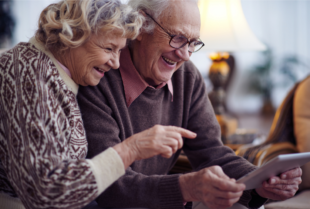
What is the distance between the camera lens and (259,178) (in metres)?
0.97

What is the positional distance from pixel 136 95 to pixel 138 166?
28 cm

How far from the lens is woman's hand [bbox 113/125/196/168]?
863 millimetres

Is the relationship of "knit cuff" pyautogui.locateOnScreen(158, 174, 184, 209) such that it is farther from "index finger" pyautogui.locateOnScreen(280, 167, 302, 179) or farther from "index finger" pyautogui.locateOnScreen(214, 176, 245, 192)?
"index finger" pyautogui.locateOnScreen(280, 167, 302, 179)

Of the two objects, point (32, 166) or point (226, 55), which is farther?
point (226, 55)

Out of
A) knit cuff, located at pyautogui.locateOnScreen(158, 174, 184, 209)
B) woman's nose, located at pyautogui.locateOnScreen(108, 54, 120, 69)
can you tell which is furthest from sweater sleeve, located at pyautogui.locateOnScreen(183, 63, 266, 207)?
woman's nose, located at pyautogui.locateOnScreen(108, 54, 120, 69)

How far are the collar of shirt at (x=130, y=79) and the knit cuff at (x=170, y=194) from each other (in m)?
0.35

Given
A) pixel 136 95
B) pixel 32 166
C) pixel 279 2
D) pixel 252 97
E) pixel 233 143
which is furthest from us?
pixel 252 97

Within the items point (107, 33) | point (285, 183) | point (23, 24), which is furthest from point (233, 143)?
point (23, 24)

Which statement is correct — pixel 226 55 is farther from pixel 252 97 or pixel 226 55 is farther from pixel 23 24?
pixel 23 24

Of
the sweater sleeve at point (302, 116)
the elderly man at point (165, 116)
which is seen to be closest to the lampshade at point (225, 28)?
the sweater sleeve at point (302, 116)

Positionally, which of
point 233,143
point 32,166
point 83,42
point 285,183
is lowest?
point 233,143

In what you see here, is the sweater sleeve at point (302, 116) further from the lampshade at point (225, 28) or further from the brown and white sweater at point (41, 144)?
the brown and white sweater at point (41, 144)

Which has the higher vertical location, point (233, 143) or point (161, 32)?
point (161, 32)

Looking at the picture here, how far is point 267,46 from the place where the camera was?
5234 mm
